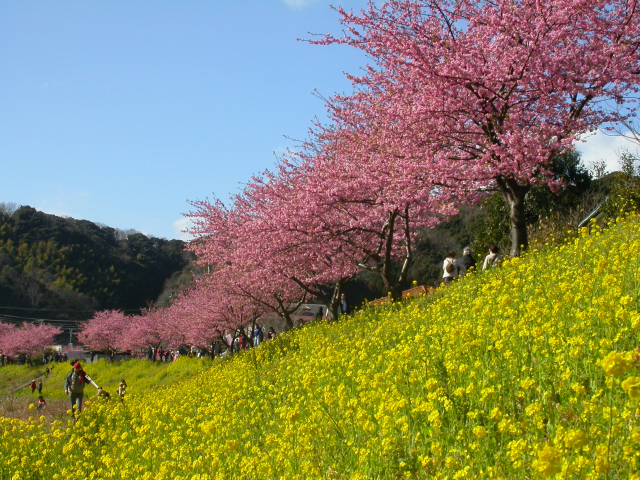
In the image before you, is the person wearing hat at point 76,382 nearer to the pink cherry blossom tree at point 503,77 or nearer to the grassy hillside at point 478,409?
the grassy hillside at point 478,409

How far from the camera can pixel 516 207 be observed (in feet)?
36.3

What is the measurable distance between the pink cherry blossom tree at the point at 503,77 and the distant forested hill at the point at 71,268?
205ft

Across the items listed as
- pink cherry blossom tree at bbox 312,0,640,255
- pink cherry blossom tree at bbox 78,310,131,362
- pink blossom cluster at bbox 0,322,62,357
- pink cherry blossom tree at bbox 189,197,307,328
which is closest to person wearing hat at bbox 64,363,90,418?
pink cherry blossom tree at bbox 189,197,307,328

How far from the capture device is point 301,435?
448cm

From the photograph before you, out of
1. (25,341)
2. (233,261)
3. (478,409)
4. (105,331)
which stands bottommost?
(25,341)

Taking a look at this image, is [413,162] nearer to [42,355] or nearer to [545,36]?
[545,36]

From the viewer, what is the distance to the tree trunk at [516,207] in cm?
1091

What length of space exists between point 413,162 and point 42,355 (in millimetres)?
59351

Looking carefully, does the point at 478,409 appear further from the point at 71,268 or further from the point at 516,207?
the point at 71,268

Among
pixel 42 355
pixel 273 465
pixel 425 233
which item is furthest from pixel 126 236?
pixel 273 465

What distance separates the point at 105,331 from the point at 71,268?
68.7ft

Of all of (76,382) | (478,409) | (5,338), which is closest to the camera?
(478,409)

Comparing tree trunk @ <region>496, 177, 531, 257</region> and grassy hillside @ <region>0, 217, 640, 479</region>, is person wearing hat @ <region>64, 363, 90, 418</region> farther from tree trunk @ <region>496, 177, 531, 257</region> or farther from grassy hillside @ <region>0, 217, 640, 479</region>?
tree trunk @ <region>496, 177, 531, 257</region>

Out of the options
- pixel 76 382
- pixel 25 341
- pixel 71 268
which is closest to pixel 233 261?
pixel 76 382
